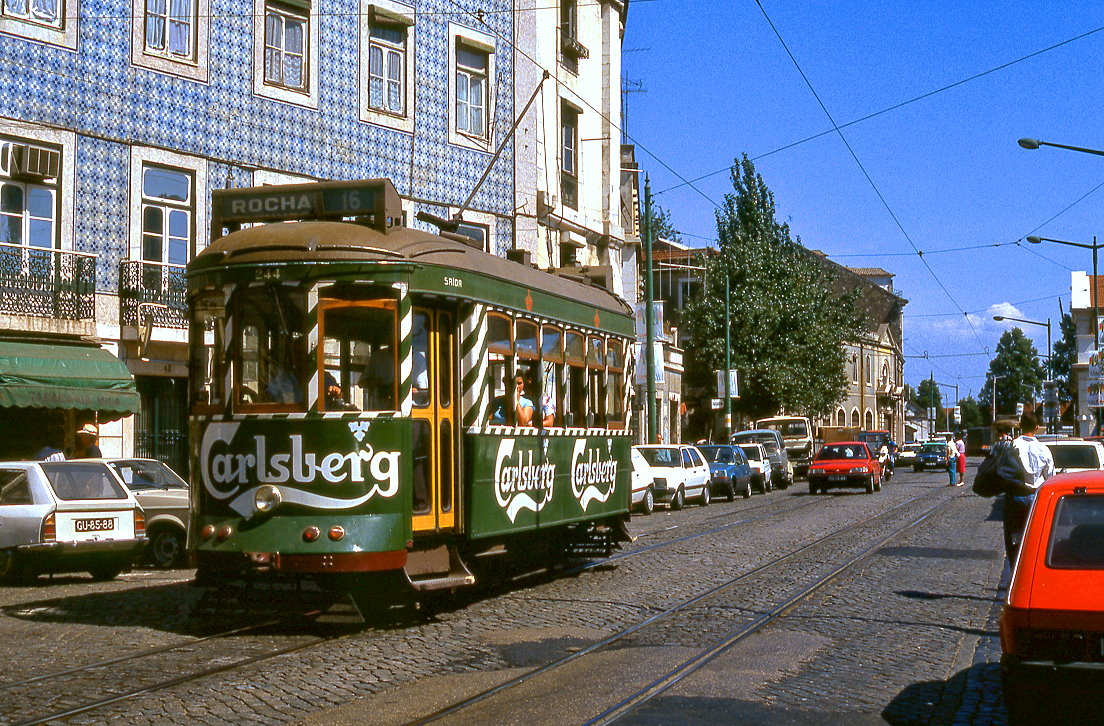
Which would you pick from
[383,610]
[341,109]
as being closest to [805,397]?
[341,109]

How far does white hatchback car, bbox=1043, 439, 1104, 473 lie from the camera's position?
80.5 ft

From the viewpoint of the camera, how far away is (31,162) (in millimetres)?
21688

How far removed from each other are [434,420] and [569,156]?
23859 millimetres

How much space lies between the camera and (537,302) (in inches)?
542

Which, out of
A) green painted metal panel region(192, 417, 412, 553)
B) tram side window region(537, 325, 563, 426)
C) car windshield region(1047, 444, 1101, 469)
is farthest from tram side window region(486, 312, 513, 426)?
car windshield region(1047, 444, 1101, 469)

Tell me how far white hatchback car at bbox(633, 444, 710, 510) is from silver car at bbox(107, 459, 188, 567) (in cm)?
1455

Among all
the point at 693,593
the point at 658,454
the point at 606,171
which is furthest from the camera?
the point at 606,171

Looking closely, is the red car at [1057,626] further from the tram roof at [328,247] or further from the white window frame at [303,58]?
the white window frame at [303,58]

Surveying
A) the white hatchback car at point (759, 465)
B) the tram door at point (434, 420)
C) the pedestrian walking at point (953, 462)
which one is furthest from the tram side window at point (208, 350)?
the pedestrian walking at point (953, 462)

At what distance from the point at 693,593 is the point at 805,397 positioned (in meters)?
44.0

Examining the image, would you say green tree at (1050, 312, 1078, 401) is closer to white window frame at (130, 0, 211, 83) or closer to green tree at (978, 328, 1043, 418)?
green tree at (978, 328, 1043, 418)

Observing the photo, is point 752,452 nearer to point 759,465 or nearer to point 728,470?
point 759,465

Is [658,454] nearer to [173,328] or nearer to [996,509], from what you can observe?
[996,509]

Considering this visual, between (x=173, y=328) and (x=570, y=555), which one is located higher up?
(x=173, y=328)
